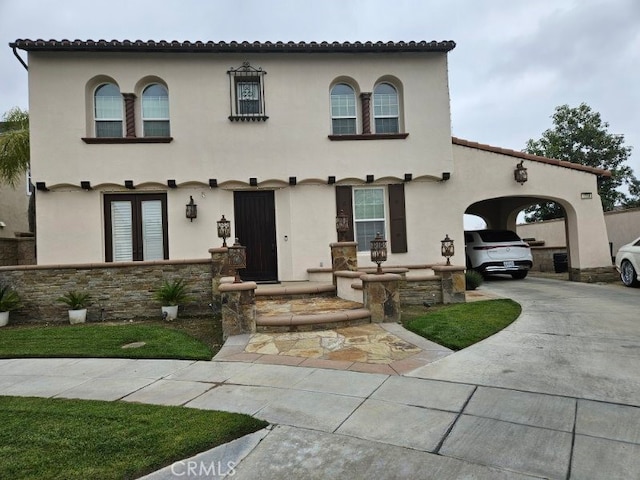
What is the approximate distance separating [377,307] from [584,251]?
813cm

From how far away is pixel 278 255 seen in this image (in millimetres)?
10039

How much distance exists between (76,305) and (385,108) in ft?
29.3

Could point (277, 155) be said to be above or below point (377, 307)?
above

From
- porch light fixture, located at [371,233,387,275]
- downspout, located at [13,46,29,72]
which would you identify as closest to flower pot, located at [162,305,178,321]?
porch light fixture, located at [371,233,387,275]

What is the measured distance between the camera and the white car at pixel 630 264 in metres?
9.70

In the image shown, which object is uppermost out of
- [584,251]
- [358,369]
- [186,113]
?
[186,113]

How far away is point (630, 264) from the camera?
9.96 metres

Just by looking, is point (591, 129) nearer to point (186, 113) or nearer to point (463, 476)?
point (186, 113)

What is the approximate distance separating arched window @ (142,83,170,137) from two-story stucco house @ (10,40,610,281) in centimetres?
4

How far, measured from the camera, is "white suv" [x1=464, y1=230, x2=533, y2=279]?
1179 centimetres

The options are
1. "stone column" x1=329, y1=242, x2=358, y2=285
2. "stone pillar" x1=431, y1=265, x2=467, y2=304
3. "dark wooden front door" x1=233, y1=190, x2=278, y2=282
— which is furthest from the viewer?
"dark wooden front door" x1=233, y1=190, x2=278, y2=282

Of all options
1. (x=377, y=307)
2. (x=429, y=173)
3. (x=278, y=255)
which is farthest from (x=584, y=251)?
(x=278, y=255)

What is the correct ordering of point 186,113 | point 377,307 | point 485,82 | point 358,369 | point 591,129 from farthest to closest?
point 485,82 < point 591,129 < point 186,113 < point 377,307 < point 358,369

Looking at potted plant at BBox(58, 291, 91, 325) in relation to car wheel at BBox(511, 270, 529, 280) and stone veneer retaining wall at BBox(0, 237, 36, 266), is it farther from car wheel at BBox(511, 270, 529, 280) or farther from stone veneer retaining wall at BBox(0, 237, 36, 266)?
car wheel at BBox(511, 270, 529, 280)
